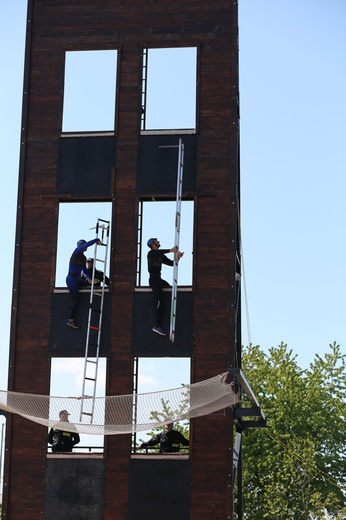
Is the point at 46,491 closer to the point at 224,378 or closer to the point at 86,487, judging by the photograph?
the point at 86,487

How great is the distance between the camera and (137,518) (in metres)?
25.8

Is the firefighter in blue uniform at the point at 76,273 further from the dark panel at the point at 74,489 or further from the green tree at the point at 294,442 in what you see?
the green tree at the point at 294,442

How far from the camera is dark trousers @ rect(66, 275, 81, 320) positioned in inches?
1055

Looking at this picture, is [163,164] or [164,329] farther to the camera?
[163,164]

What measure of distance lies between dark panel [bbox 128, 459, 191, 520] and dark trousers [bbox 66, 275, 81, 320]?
3748mm

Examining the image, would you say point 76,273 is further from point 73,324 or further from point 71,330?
point 71,330

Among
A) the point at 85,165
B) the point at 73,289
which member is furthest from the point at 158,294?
the point at 85,165

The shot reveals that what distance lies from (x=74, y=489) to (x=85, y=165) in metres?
7.58

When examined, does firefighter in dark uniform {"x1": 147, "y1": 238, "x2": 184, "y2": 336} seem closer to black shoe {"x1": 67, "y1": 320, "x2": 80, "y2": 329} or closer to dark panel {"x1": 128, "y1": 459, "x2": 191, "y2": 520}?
black shoe {"x1": 67, "y1": 320, "x2": 80, "y2": 329}

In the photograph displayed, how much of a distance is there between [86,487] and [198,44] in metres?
10.8

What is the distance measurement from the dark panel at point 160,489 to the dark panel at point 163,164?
248 inches

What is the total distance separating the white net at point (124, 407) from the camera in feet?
77.0

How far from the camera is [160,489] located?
25.9 meters

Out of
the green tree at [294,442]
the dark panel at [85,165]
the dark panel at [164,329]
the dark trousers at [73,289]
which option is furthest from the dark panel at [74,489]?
the green tree at [294,442]
